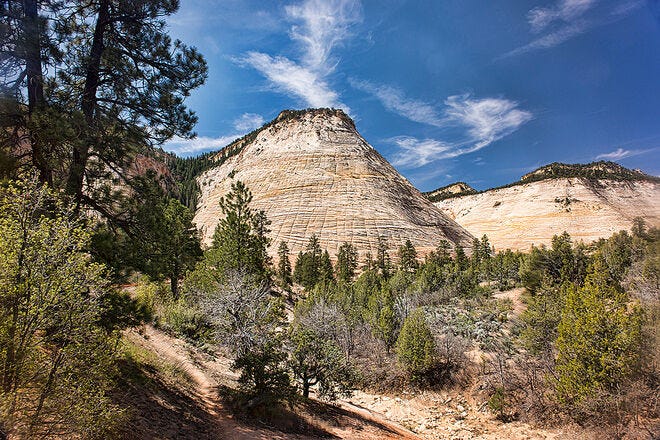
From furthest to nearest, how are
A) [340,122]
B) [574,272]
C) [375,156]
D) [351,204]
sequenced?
[340,122] → [375,156] → [351,204] → [574,272]

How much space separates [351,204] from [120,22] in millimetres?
61197

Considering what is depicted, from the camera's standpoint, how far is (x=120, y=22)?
815 centimetres

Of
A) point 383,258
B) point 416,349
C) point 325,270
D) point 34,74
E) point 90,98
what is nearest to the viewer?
point 34,74

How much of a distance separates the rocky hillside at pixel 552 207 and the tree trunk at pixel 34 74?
78.8 meters

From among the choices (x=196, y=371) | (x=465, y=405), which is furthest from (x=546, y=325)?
(x=196, y=371)

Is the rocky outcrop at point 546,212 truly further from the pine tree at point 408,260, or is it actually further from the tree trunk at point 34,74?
the tree trunk at point 34,74

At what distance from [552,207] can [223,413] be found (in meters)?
95.9

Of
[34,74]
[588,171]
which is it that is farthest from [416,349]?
[588,171]

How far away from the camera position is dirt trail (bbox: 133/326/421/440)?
9266mm

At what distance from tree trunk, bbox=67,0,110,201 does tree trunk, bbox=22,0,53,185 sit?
46 centimetres

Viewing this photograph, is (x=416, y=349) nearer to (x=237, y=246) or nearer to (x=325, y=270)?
(x=237, y=246)

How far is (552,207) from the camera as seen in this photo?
8188cm

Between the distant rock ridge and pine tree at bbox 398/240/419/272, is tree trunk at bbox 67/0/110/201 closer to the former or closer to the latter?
pine tree at bbox 398/240/419/272

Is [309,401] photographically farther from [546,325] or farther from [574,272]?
[574,272]
